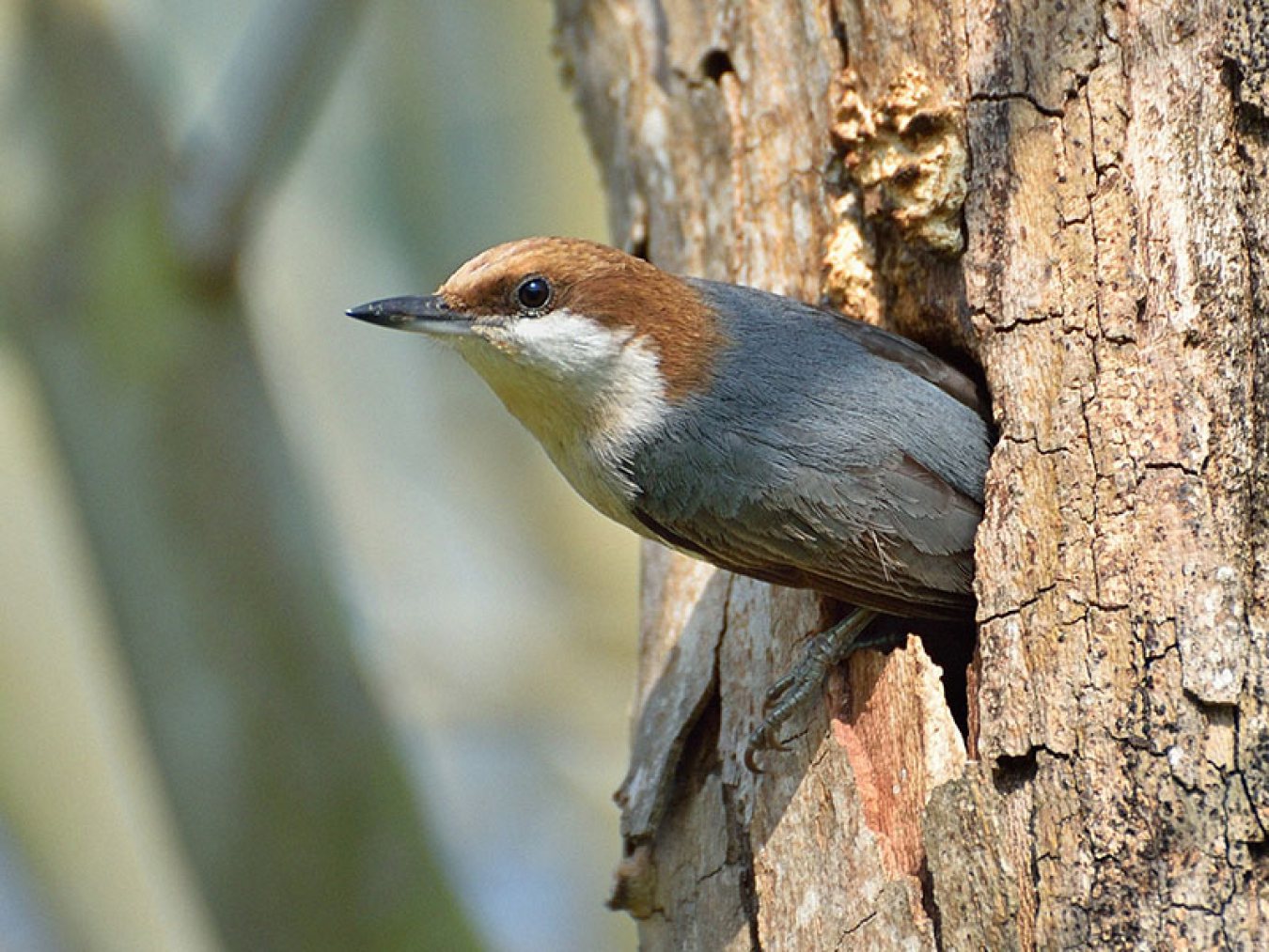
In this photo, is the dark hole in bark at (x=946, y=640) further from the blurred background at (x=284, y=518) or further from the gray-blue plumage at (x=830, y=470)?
the blurred background at (x=284, y=518)

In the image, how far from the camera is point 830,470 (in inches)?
121

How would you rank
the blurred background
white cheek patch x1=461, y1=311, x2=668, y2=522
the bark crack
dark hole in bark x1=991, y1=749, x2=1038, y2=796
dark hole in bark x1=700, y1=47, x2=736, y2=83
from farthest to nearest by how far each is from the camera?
1. the blurred background
2. dark hole in bark x1=700, y1=47, x2=736, y2=83
3. white cheek patch x1=461, y1=311, x2=668, y2=522
4. the bark crack
5. dark hole in bark x1=991, y1=749, x2=1038, y2=796

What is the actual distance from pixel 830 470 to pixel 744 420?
227 millimetres

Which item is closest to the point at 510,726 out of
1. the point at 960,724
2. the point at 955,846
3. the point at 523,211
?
the point at 523,211

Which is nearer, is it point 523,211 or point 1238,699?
point 1238,699

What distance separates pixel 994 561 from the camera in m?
2.78

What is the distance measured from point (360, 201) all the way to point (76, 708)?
3.52 m

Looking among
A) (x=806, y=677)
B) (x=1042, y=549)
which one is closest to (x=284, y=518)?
(x=806, y=677)

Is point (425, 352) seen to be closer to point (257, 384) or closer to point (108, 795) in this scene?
point (108, 795)

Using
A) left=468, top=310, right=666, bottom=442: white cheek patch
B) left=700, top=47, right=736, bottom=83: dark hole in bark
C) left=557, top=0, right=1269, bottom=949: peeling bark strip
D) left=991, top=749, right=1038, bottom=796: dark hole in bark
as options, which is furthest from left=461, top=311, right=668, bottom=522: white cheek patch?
left=991, top=749, right=1038, bottom=796: dark hole in bark

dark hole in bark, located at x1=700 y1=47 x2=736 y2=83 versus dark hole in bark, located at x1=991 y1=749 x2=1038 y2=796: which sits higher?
dark hole in bark, located at x1=700 y1=47 x2=736 y2=83

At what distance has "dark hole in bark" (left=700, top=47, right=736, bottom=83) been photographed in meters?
3.70

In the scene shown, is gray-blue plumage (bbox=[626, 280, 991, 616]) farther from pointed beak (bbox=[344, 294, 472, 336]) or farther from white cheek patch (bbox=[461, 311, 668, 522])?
pointed beak (bbox=[344, 294, 472, 336])

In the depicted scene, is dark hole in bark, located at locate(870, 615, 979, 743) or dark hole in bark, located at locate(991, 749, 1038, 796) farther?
dark hole in bark, located at locate(870, 615, 979, 743)
